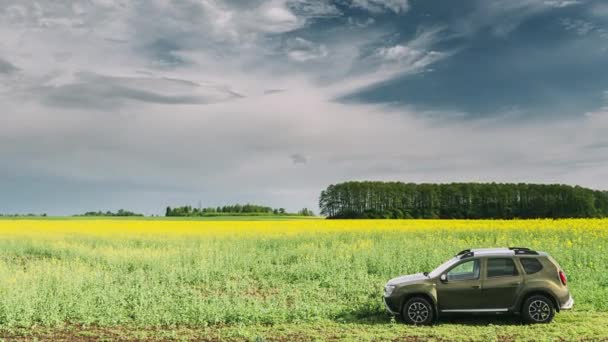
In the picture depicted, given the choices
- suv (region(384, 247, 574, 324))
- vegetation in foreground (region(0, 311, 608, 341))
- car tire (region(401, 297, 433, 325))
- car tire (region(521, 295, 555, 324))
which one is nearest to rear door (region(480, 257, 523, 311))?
suv (region(384, 247, 574, 324))

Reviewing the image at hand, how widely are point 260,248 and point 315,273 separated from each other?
9.79 meters

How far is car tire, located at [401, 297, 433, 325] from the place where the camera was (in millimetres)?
14664

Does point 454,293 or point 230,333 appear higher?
point 454,293

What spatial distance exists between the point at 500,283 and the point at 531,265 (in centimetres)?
93

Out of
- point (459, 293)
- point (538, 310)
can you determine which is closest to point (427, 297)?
point (459, 293)

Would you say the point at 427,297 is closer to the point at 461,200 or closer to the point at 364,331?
the point at 364,331

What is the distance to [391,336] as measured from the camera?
1349cm

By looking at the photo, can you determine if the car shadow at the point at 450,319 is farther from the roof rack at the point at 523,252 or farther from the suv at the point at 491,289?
the roof rack at the point at 523,252

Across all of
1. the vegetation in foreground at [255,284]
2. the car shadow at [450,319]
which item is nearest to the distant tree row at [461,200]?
the vegetation in foreground at [255,284]

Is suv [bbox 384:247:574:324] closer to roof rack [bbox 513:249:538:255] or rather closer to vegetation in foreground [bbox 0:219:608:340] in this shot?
roof rack [bbox 513:249:538:255]

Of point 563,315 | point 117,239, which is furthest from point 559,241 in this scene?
point 117,239

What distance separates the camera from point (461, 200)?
91.2 meters

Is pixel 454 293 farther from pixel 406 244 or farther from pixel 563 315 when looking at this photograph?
pixel 406 244

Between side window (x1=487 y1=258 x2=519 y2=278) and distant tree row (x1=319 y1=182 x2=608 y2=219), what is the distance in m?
70.8
